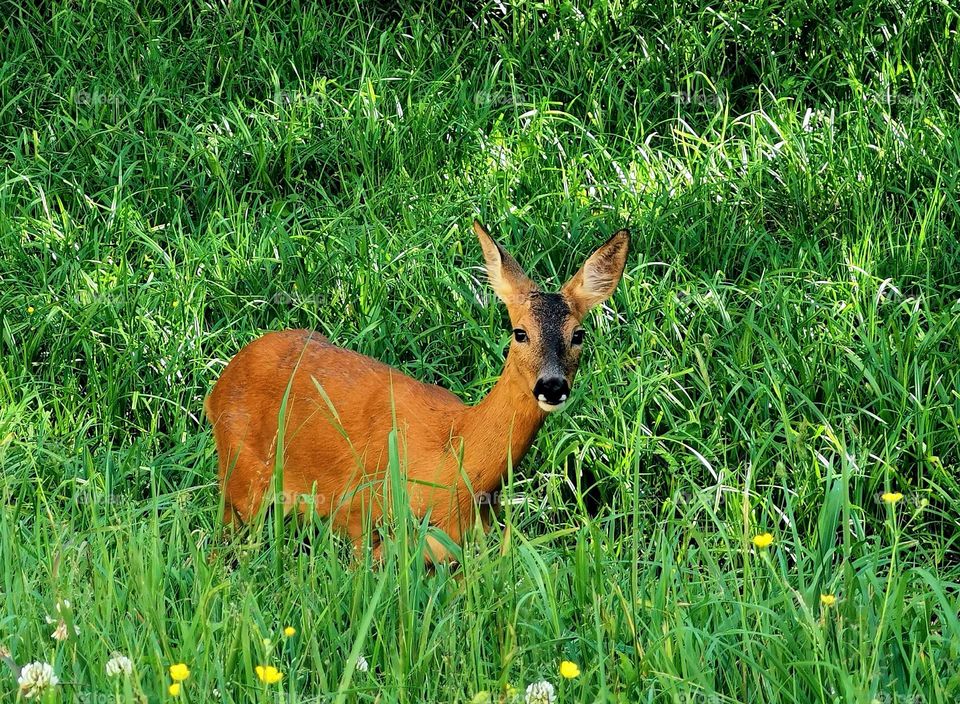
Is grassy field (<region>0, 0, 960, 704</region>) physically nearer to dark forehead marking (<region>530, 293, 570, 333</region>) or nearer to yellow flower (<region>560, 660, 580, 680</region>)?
yellow flower (<region>560, 660, 580, 680</region>)

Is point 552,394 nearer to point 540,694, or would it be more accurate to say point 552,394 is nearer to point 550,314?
point 550,314

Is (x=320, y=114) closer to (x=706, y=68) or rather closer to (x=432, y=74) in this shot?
(x=432, y=74)

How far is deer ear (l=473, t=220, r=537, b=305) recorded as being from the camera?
3662 millimetres

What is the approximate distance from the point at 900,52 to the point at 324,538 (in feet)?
13.6

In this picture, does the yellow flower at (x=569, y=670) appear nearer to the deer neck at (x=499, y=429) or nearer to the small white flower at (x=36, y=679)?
the small white flower at (x=36, y=679)

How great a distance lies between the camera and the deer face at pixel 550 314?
3395 millimetres

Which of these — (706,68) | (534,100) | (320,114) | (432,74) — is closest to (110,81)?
(320,114)

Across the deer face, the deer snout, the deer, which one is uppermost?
the deer face

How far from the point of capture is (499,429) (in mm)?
3549

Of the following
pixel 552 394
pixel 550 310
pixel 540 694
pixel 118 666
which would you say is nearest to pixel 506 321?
pixel 550 310

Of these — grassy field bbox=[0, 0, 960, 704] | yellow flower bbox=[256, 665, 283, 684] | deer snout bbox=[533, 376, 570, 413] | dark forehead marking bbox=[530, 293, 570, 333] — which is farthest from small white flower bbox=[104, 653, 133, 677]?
dark forehead marking bbox=[530, 293, 570, 333]

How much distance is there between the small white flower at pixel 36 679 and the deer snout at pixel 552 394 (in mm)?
1346

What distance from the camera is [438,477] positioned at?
3625 millimetres

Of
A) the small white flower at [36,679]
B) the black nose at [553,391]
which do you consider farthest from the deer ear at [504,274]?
the small white flower at [36,679]
